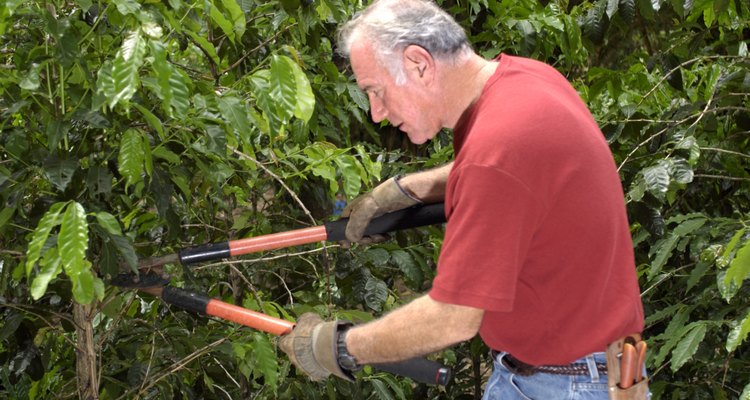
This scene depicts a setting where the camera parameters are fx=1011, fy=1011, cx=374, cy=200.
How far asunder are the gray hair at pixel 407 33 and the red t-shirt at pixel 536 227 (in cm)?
11

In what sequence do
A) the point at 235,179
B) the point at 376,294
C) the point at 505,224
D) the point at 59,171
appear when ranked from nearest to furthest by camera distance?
1. the point at 505,224
2. the point at 59,171
3. the point at 376,294
4. the point at 235,179

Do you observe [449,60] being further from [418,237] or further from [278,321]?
[418,237]

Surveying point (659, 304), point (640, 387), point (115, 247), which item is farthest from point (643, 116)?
point (115, 247)

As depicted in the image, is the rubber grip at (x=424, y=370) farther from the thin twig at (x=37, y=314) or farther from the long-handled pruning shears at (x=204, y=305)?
the thin twig at (x=37, y=314)

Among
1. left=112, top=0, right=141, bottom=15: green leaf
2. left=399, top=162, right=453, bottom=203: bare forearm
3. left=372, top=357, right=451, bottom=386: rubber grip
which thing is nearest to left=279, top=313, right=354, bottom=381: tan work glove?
left=372, top=357, right=451, bottom=386: rubber grip

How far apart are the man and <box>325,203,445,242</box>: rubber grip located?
1.39 ft

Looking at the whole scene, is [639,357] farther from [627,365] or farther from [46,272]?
[46,272]

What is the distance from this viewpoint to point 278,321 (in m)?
2.36

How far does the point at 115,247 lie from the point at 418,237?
1.58 metres

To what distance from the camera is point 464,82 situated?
1991mm

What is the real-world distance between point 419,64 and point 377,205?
69 cm

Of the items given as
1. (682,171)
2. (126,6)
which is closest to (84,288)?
(126,6)

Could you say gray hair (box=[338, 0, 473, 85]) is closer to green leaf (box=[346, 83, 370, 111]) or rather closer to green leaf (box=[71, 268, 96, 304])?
green leaf (box=[71, 268, 96, 304])

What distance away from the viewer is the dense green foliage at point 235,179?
6.91 feet
